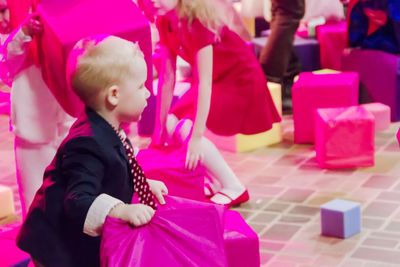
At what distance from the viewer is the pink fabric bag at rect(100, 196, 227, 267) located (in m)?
2.39

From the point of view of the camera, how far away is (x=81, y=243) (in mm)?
2576

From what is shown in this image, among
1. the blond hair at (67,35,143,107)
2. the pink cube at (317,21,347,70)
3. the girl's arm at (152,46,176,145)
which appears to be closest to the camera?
the blond hair at (67,35,143,107)

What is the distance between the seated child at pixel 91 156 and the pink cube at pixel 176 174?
1.33 m

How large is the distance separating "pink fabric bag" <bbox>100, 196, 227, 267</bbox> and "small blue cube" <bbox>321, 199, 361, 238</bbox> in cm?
149

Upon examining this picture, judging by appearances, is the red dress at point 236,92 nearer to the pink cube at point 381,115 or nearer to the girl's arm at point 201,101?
the girl's arm at point 201,101

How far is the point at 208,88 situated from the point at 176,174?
1.42ft

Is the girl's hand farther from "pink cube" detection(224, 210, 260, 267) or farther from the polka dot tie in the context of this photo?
the polka dot tie

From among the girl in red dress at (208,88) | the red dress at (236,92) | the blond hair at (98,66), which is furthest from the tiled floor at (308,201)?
the blond hair at (98,66)

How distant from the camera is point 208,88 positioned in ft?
13.3

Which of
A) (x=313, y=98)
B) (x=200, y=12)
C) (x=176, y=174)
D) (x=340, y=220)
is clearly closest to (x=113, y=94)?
(x=176, y=174)

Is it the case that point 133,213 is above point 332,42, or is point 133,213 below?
above

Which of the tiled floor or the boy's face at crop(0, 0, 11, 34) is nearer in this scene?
the boy's face at crop(0, 0, 11, 34)

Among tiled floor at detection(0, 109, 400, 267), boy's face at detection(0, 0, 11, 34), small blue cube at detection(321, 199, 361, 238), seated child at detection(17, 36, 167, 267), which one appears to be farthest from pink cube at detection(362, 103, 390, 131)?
seated child at detection(17, 36, 167, 267)

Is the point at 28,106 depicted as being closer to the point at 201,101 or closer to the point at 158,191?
the point at 201,101
